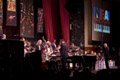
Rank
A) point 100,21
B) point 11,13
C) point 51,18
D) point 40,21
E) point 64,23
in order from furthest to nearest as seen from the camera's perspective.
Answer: point 100,21, point 64,23, point 51,18, point 40,21, point 11,13

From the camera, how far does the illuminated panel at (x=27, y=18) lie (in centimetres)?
1250

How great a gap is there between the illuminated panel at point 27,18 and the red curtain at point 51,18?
93 cm

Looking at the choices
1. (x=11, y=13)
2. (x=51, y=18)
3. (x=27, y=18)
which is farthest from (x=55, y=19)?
(x=11, y=13)

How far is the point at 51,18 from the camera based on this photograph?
14367 millimetres

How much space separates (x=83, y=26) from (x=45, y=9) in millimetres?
3430

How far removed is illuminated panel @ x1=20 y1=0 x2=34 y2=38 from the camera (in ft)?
41.0

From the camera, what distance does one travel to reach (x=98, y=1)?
16.9m

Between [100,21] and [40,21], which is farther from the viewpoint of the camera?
[100,21]

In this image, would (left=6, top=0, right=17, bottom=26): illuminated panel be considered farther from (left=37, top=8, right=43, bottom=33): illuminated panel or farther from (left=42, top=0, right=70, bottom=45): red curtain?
(left=42, top=0, right=70, bottom=45): red curtain

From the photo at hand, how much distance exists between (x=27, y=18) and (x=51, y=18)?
78.7 inches

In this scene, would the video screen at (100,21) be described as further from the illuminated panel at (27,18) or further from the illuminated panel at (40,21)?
the illuminated panel at (27,18)

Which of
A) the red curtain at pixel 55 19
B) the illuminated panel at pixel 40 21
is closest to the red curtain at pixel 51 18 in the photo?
the red curtain at pixel 55 19

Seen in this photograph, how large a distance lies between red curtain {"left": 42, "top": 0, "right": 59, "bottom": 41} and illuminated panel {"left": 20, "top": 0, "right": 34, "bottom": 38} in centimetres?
93

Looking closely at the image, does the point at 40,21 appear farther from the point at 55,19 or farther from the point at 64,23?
the point at 64,23
